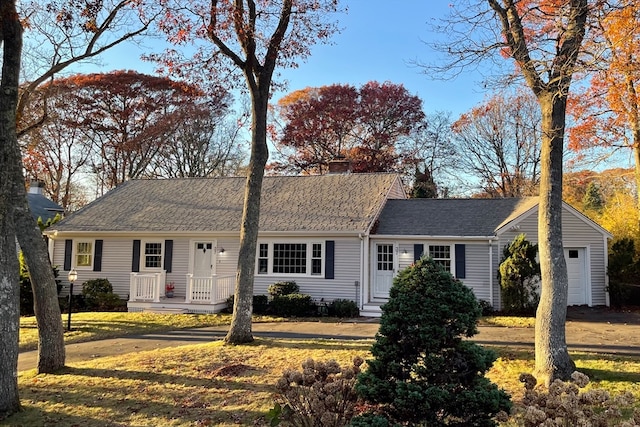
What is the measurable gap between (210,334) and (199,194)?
949cm

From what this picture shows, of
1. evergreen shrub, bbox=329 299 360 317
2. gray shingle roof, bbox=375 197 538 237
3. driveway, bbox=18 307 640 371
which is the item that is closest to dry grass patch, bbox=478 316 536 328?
driveway, bbox=18 307 640 371

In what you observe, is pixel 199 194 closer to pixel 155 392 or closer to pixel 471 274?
pixel 471 274

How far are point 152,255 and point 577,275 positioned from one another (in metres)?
16.4

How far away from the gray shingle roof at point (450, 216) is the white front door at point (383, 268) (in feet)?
2.11

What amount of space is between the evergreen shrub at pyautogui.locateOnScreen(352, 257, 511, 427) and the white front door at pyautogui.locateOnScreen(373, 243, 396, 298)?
11844 millimetres

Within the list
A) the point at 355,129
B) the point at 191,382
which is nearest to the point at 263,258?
the point at 191,382

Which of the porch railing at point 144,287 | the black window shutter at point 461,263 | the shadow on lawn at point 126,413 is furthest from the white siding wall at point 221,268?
the shadow on lawn at point 126,413

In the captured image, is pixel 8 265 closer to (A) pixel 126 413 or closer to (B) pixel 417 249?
(A) pixel 126 413

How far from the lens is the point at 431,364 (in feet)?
12.4

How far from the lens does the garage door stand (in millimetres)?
15484

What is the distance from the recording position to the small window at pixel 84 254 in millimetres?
18047

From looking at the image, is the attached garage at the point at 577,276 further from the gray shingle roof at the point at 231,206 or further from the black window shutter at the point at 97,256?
the black window shutter at the point at 97,256

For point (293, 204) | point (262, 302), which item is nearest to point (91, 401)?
point (262, 302)

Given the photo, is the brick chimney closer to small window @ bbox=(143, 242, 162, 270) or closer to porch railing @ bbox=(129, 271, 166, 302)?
small window @ bbox=(143, 242, 162, 270)
